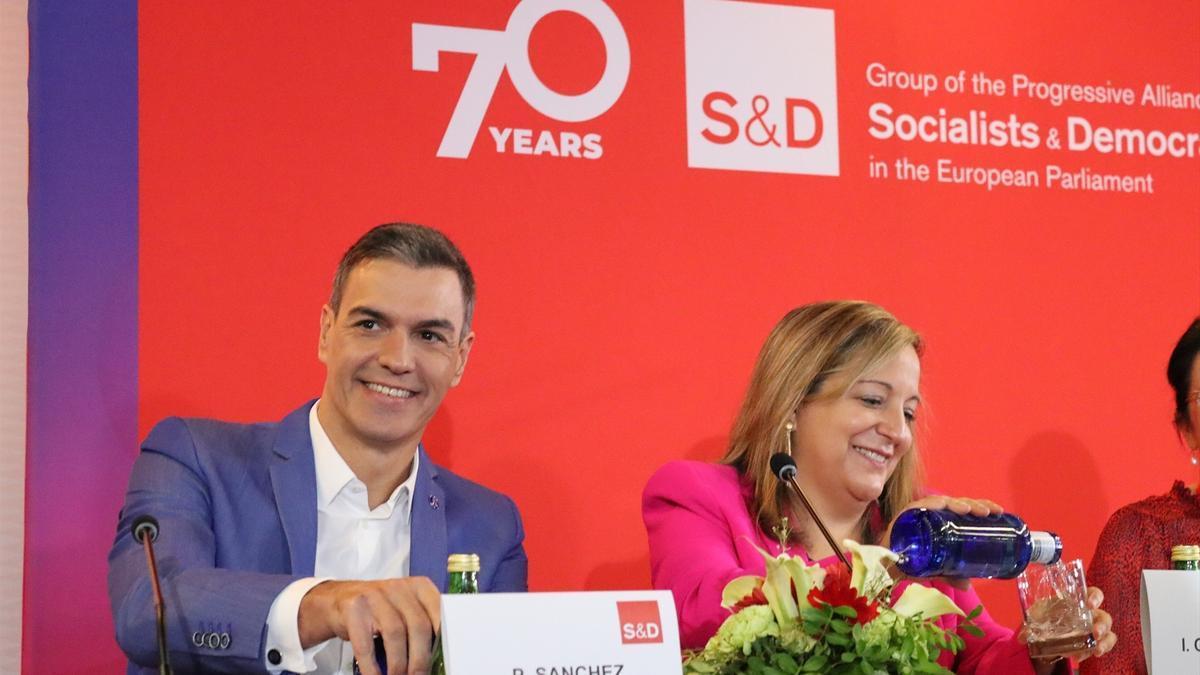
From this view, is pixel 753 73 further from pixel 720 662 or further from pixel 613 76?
pixel 720 662

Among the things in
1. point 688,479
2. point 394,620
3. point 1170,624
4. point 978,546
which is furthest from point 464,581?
point 1170,624

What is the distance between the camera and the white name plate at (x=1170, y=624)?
91.0 inches

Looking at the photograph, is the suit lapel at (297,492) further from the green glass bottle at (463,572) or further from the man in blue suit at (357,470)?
the green glass bottle at (463,572)

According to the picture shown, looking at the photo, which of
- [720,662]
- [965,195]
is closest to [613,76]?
[965,195]

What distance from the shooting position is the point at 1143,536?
3.16 m

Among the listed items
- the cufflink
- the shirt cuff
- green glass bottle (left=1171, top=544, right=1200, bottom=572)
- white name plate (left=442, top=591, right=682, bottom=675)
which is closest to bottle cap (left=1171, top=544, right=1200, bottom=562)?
green glass bottle (left=1171, top=544, right=1200, bottom=572)

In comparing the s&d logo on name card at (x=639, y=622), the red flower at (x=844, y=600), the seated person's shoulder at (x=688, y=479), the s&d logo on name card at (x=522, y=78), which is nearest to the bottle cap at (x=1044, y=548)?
the red flower at (x=844, y=600)

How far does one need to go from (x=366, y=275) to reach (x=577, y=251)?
738 millimetres

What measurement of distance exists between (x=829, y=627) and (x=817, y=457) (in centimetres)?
104

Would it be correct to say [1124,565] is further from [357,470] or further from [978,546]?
[357,470]

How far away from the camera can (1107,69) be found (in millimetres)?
3826

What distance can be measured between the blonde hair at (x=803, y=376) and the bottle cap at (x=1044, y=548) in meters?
0.62

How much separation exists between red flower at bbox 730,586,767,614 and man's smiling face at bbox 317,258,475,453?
2.85 ft

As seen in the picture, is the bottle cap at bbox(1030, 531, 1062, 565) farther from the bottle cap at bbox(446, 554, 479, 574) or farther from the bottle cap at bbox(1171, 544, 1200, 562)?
the bottle cap at bbox(446, 554, 479, 574)
